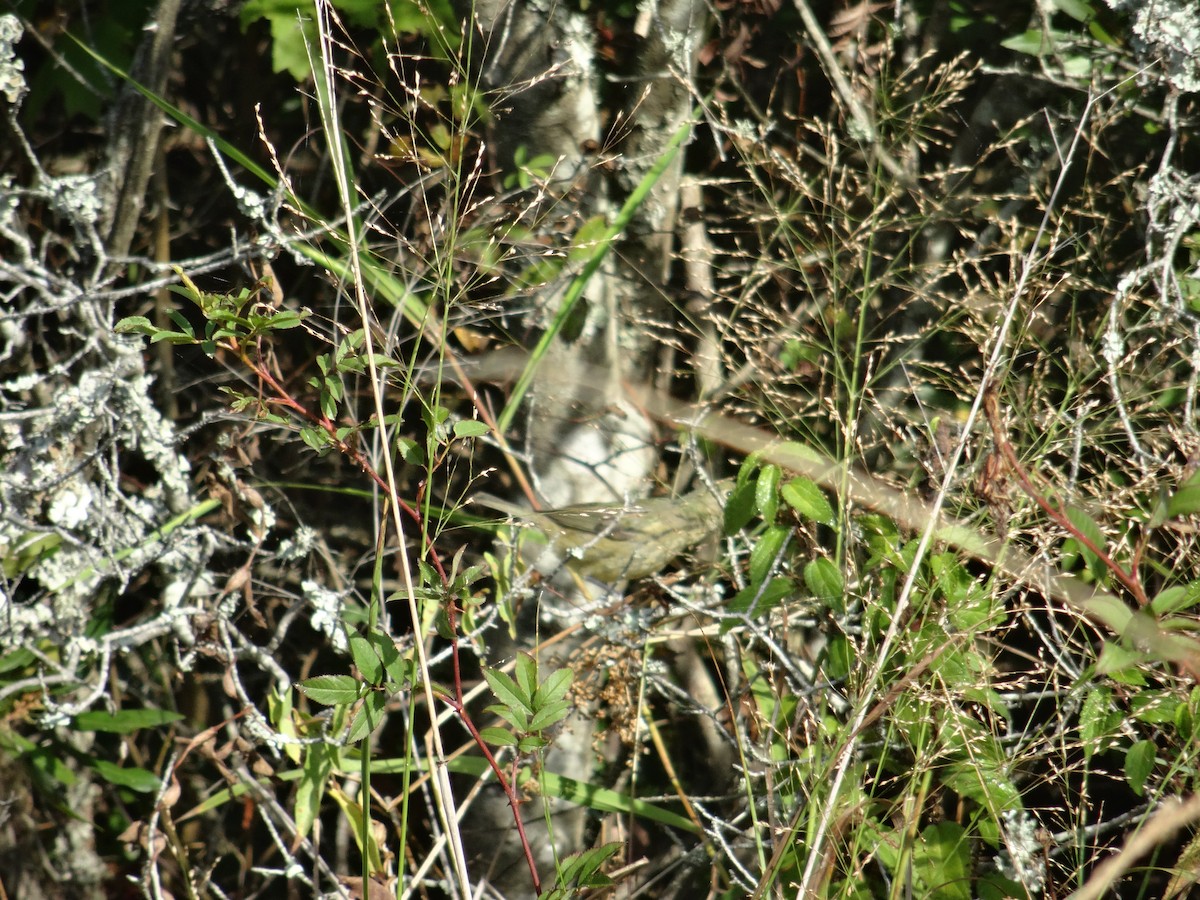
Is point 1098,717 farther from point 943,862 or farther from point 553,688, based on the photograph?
point 553,688

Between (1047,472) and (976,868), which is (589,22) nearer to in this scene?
(1047,472)

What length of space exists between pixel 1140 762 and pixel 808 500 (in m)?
0.51

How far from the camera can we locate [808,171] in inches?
75.1

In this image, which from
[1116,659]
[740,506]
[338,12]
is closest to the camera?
[1116,659]

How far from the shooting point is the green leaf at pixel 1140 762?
1151 mm

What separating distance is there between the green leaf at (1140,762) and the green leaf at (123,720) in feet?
5.01

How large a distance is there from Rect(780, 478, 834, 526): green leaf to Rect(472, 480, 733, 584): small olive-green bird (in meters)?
0.22

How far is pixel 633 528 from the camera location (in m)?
1.60

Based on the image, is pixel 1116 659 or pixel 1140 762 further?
pixel 1140 762

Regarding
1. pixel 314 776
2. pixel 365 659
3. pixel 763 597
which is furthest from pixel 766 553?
pixel 314 776

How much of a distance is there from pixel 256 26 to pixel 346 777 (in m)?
1.47

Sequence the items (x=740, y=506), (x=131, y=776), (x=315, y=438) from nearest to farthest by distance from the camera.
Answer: (x=315, y=438) < (x=740, y=506) < (x=131, y=776)

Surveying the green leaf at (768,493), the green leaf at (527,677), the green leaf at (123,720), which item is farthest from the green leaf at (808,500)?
the green leaf at (123,720)

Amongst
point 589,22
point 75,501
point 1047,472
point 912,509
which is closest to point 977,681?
point 912,509
